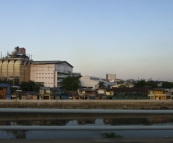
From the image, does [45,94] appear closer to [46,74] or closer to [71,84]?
[71,84]

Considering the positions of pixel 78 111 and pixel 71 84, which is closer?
pixel 78 111

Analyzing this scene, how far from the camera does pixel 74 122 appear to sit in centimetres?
325

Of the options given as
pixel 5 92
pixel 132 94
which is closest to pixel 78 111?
pixel 5 92

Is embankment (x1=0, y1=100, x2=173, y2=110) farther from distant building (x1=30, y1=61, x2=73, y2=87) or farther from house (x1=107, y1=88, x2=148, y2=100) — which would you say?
distant building (x1=30, y1=61, x2=73, y2=87)

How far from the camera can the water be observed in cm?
317

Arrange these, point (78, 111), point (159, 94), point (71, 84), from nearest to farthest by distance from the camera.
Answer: point (78, 111) < point (159, 94) < point (71, 84)

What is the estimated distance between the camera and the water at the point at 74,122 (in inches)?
125

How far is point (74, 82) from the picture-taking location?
6309 centimetres

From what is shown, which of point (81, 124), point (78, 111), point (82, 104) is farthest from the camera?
point (82, 104)

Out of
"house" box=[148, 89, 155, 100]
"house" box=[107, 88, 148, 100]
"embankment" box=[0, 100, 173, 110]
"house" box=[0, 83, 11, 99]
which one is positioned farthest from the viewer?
"house" box=[148, 89, 155, 100]
